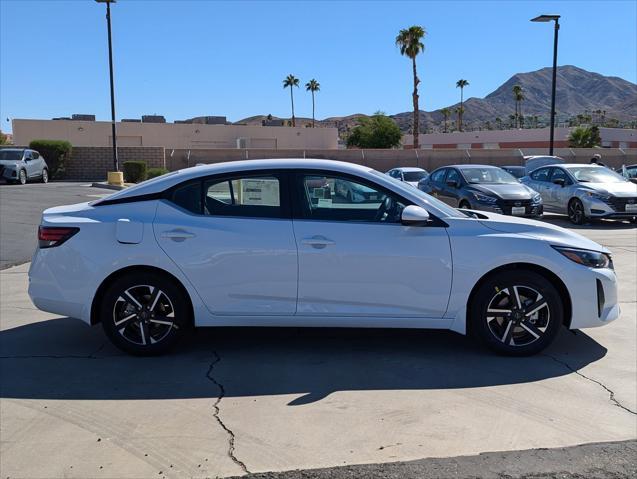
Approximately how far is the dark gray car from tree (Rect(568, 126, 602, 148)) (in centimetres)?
4778

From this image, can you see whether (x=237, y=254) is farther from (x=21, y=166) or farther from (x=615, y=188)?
(x=21, y=166)

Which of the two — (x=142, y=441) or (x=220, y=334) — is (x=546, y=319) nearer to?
(x=220, y=334)

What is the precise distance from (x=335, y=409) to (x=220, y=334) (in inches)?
79.3

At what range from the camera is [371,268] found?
16.4ft

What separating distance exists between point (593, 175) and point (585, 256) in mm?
12107

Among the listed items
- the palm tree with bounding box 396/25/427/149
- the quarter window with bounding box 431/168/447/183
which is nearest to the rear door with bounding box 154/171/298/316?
the quarter window with bounding box 431/168/447/183

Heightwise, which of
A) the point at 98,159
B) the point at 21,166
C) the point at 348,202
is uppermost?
the point at 98,159

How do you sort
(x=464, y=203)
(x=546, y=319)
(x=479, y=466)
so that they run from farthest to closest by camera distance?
(x=464, y=203)
(x=546, y=319)
(x=479, y=466)

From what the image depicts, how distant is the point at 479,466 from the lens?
348 cm

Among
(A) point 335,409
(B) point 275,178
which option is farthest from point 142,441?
(B) point 275,178

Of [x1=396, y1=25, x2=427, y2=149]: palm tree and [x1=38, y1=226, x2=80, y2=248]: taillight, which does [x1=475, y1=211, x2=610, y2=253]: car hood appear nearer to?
[x1=38, y1=226, x2=80, y2=248]: taillight

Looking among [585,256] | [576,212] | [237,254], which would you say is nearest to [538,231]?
[585,256]

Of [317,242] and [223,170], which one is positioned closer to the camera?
[317,242]

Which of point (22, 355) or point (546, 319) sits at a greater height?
point (546, 319)
